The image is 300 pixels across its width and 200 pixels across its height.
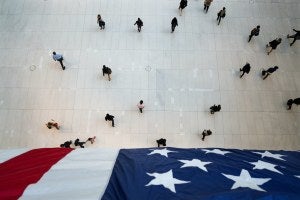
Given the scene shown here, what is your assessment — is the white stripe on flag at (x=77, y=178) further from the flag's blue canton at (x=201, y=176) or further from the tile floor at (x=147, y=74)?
the tile floor at (x=147, y=74)

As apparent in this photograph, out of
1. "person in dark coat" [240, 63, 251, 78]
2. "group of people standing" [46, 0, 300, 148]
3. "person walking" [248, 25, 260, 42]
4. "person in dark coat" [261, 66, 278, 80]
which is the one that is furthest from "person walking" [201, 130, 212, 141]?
"person walking" [248, 25, 260, 42]

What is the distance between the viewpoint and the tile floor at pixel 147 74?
17500 millimetres

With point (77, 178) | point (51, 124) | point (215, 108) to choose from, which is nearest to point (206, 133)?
point (215, 108)

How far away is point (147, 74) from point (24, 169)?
11.9 metres

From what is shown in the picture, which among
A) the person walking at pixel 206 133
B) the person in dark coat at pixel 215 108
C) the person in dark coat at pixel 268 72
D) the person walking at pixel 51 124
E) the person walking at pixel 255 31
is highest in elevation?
the person walking at pixel 255 31

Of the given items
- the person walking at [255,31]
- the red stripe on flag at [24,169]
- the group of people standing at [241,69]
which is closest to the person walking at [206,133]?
the group of people standing at [241,69]

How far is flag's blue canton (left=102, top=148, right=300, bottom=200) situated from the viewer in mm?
6922

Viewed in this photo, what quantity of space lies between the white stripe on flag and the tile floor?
7.79 meters

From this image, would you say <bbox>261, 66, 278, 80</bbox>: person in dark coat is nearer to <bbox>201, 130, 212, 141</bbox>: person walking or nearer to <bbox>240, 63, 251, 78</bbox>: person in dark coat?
<bbox>240, 63, 251, 78</bbox>: person in dark coat

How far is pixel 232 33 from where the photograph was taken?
20984 mm

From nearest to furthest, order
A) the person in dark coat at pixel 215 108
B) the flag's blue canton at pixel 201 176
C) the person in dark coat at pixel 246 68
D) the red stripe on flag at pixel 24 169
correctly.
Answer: the red stripe on flag at pixel 24 169 < the flag's blue canton at pixel 201 176 < the person in dark coat at pixel 215 108 < the person in dark coat at pixel 246 68

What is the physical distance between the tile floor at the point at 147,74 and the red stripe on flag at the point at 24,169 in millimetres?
7257

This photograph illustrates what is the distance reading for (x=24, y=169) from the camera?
27.3ft

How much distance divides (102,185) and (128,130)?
1039 centimetres
